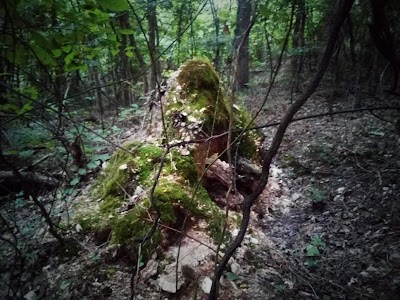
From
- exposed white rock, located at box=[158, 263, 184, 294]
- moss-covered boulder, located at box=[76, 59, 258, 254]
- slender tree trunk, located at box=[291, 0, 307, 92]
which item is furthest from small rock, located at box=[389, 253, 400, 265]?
slender tree trunk, located at box=[291, 0, 307, 92]

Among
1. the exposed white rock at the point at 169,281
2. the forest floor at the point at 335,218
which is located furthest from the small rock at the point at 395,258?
the exposed white rock at the point at 169,281

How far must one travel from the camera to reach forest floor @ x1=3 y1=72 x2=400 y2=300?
2.52 m

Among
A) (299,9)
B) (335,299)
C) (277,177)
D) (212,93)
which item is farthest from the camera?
(299,9)

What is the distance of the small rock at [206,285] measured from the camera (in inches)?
95.3

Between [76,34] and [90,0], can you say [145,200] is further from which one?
[90,0]

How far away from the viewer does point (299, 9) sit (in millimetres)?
5980

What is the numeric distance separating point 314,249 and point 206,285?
1229 millimetres

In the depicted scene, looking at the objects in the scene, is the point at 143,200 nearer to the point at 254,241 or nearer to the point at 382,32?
the point at 254,241

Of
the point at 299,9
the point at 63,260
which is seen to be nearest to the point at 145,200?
the point at 63,260

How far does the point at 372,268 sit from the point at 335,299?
530 millimetres

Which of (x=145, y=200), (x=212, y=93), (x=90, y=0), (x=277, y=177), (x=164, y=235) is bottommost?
(x=277, y=177)

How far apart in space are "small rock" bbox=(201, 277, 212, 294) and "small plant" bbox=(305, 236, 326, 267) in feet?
3.40

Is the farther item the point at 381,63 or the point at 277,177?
the point at 381,63

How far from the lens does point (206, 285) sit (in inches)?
96.7
